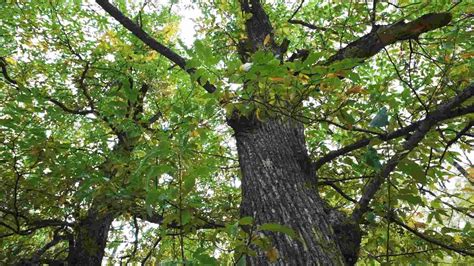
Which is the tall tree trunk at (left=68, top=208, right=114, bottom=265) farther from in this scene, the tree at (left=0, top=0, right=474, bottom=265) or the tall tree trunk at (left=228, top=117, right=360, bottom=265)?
the tall tree trunk at (left=228, top=117, right=360, bottom=265)

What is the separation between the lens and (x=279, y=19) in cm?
570

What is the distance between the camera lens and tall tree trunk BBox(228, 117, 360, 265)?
6.59ft

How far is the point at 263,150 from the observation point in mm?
2910

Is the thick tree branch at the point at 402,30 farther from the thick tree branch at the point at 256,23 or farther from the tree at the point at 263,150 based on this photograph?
the thick tree branch at the point at 256,23

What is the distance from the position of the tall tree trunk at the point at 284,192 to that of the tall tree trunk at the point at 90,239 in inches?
55.9

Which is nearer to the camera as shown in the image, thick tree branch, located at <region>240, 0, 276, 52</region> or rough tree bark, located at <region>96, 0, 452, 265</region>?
rough tree bark, located at <region>96, 0, 452, 265</region>

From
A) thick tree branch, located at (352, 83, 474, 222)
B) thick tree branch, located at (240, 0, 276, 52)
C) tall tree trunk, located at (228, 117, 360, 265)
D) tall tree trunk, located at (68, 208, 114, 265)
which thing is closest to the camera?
thick tree branch, located at (352, 83, 474, 222)

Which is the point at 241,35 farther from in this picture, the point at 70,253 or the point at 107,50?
the point at 70,253

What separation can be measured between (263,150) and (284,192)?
55 centimetres

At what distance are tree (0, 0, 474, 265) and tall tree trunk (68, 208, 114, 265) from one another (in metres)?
0.03

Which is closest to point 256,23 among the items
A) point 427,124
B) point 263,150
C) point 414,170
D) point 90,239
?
point 263,150

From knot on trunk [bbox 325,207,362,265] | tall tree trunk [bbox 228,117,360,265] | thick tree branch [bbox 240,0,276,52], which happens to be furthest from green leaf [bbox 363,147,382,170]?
thick tree branch [bbox 240,0,276,52]

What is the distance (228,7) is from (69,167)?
373 cm

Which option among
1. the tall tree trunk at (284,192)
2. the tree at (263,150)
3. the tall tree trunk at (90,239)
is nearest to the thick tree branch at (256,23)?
the tree at (263,150)
